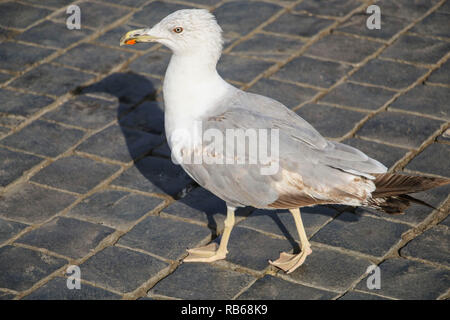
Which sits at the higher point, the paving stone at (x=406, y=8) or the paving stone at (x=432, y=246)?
the paving stone at (x=406, y=8)

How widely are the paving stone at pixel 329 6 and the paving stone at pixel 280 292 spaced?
Result: 4453 mm

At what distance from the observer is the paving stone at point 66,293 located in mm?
5215

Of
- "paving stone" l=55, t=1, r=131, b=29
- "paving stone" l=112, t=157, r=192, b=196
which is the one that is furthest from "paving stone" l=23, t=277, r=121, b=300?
"paving stone" l=55, t=1, r=131, b=29

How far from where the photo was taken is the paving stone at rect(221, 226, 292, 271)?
5.59m

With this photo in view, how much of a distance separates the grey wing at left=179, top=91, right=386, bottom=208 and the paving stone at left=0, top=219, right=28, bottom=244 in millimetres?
1458

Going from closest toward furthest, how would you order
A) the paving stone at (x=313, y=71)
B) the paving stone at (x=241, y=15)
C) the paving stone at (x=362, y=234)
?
1. the paving stone at (x=362, y=234)
2. the paving stone at (x=313, y=71)
3. the paving stone at (x=241, y=15)

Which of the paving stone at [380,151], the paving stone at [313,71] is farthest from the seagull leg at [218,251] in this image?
the paving stone at [313,71]

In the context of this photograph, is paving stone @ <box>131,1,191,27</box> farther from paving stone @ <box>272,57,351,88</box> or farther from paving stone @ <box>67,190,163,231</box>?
paving stone @ <box>67,190,163,231</box>

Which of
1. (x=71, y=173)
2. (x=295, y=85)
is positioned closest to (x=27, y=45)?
(x=71, y=173)

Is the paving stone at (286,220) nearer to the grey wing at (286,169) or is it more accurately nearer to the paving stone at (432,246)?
the grey wing at (286,169)

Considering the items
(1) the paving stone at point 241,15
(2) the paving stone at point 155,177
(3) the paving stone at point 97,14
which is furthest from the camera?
(3) the paving stone at point 97,14

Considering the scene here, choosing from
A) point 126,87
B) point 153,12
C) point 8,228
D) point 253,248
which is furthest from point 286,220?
point 153,12

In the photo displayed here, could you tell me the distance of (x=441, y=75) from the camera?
7.78 m

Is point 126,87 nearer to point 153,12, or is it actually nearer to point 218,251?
point 153,12
